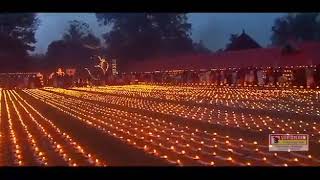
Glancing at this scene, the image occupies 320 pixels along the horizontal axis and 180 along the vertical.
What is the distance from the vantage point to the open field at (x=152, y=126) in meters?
5.61

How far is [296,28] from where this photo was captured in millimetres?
5809

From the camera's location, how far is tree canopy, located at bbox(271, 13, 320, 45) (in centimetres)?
557

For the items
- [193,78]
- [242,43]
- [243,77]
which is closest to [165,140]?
[193,78]

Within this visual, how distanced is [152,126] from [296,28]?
1.41 m

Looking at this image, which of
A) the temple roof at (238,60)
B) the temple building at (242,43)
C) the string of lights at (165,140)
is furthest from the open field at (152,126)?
the temple building at (242,43)

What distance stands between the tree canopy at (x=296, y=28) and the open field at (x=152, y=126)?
1.42 feet

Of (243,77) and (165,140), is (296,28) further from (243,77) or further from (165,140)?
(165,140)

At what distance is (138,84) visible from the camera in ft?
20.4

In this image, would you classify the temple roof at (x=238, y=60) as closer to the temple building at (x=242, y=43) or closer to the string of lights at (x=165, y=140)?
the temple building at (x=242, y=43)

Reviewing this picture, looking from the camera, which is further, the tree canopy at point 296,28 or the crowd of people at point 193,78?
the crowd of people at point 193,78
